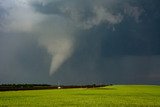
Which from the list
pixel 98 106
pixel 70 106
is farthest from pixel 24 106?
pixel 98 106

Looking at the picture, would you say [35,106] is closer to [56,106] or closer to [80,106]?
[56,106]

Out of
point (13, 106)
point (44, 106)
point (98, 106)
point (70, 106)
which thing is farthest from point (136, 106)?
point (13, 106)

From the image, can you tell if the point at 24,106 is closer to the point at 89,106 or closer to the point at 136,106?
the point at 89,106

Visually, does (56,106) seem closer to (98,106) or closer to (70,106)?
(70,106)

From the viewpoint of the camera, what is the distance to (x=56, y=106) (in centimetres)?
3941

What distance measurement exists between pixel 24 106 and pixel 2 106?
2284 millimetres

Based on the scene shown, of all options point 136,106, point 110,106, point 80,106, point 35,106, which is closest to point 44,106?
point 35,106

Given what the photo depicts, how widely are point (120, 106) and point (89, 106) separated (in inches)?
127

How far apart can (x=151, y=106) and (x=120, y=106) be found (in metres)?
3.59

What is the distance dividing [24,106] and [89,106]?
6741 mm

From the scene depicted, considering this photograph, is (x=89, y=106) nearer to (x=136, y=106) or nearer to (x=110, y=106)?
(x=110, y=106)

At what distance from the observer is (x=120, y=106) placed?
39625 millimetres

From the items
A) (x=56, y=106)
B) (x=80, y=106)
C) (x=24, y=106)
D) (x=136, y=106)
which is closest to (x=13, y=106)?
(x=24, y=106)

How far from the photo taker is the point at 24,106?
3978 cm
